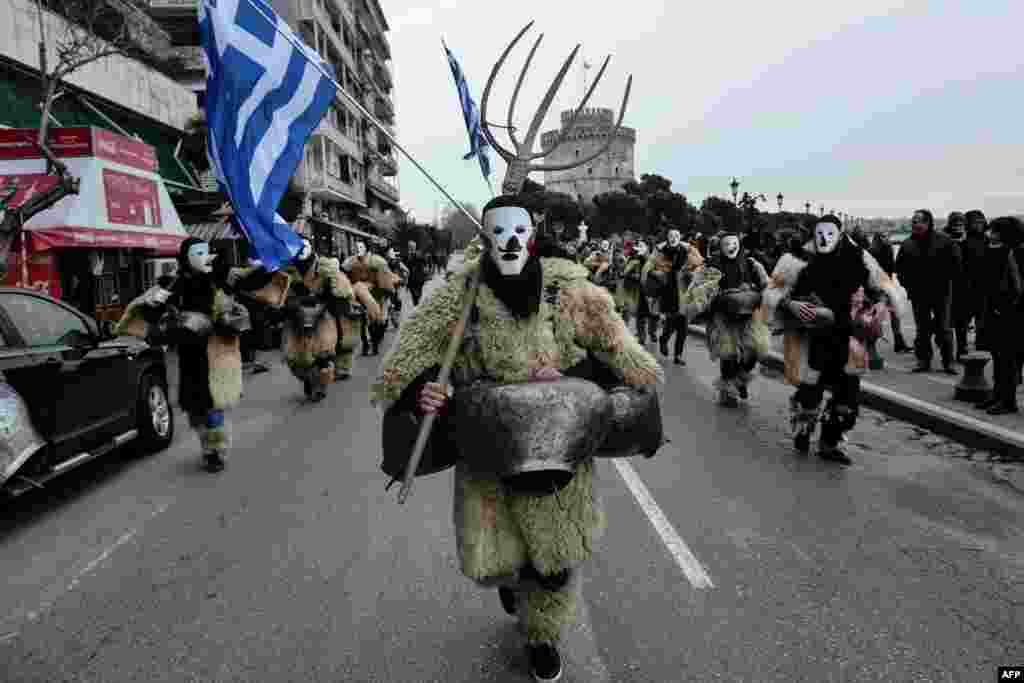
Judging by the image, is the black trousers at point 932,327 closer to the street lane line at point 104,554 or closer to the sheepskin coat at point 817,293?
the sheepskin coat at point 817,293

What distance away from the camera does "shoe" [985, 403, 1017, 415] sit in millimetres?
7078

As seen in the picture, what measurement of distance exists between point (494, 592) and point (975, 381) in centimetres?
649

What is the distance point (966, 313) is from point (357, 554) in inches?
383

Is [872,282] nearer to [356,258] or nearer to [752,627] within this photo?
[752,627]

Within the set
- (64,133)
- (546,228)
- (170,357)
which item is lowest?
(170,357)

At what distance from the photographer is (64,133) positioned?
1431cm

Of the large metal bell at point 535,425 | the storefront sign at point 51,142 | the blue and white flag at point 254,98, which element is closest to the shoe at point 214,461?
the blue and white flag at point 254,98

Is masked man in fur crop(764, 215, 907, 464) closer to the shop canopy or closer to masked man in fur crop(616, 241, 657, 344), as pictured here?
masked man in fur crop(616, 241, 657, 344)

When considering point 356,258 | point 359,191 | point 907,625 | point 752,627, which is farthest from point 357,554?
point 359,191

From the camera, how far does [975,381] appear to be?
761cm

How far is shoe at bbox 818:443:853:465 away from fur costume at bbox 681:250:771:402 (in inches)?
83.9

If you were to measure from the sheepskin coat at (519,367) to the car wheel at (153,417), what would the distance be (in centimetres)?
496

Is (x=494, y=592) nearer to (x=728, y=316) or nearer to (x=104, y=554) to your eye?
(x=104, y=554)

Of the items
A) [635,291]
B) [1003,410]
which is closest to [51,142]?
[635,291]
